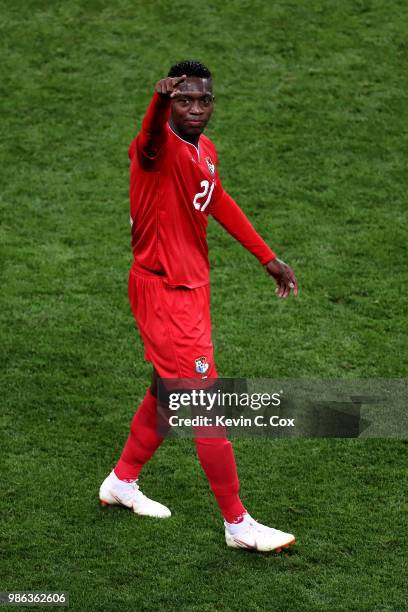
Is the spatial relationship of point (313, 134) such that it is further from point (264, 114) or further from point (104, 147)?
A: point (104, 147)

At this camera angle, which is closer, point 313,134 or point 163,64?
point 313,134

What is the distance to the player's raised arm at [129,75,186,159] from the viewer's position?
14.7 ft

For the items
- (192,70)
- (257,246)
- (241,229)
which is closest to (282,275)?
(257,246)

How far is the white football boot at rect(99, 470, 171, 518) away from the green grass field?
0.22 ft

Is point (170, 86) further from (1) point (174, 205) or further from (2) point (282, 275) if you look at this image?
(2) point (282, 275)

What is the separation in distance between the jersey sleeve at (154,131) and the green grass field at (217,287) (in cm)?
173

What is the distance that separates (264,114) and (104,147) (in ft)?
4.36

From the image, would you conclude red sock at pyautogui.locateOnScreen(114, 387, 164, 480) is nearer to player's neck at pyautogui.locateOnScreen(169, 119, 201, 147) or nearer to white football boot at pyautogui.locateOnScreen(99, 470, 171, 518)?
white football boot at pyautogui.locateOnScreen(99, 470, 171, 518)

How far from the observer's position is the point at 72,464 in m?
5.95

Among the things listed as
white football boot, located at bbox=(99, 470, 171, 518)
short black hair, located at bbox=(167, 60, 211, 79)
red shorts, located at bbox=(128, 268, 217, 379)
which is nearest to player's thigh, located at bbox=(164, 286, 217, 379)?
red shorts, located at bbox=(128, 268, 217, 379)

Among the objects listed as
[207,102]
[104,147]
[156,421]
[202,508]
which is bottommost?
[202,508]

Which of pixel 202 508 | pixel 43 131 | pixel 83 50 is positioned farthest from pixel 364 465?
pixel 83 50

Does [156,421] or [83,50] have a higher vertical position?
[83,50]

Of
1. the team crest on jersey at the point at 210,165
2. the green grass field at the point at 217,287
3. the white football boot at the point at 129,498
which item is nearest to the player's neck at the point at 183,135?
the team crest on jersey at the point at 210,165
